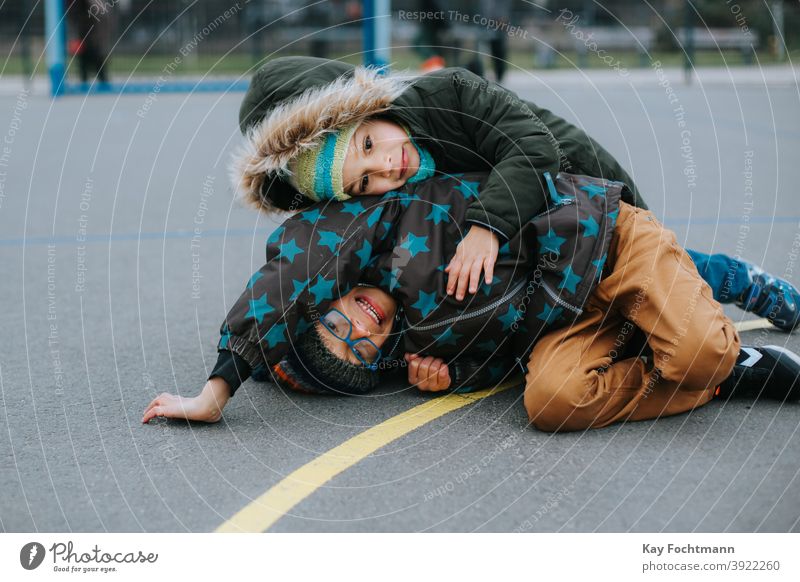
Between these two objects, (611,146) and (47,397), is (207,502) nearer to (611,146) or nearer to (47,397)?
(47,397)

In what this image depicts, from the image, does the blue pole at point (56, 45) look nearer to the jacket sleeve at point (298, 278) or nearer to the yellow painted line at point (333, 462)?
the jacket sleeve at point (298, 278)

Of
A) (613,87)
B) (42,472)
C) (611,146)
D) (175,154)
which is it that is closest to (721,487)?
(42,472)

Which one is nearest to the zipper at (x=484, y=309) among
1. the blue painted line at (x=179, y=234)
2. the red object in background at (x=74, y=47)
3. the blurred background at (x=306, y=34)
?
the blue painted line at (x=179, y=234)

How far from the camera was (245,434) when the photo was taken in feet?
9.36

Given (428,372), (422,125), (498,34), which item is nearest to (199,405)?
(428,372)

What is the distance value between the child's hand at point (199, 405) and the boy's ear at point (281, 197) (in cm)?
63

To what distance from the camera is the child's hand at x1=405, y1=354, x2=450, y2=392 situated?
120 inches

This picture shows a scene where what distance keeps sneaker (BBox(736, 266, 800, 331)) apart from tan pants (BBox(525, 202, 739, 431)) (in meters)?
0.82

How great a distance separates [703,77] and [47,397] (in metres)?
17.3

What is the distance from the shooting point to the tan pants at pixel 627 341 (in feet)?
8.82

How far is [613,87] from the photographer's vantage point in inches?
655

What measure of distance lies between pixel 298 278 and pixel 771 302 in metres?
1.85

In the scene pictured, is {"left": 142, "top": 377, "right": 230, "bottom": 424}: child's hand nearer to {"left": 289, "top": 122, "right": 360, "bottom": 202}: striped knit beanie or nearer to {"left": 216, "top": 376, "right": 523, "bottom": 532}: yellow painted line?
{"left": 216, "top": 376, "right": 523, "bottom": 532}: yellow painted line

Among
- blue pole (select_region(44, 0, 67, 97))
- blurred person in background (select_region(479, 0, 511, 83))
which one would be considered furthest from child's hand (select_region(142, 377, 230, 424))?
blue pole (select_region(44, 0, 67, 97))
